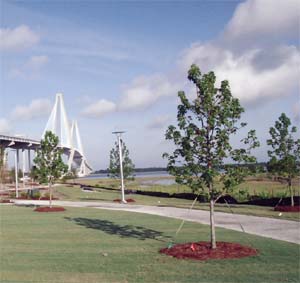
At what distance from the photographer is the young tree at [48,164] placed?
24.6 meters

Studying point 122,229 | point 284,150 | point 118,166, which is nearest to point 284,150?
point 284,150

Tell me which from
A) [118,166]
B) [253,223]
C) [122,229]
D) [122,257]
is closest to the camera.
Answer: [122,257]

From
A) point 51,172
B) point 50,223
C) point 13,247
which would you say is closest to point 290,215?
point 50,223

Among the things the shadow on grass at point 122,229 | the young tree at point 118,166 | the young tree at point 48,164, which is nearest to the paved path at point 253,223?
the shadow on grass at point 122,229

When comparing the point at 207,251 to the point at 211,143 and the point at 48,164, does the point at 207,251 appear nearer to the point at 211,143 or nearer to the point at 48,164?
the point at 211,143

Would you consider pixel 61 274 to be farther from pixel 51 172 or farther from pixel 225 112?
pixel 51 172

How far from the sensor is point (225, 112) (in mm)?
10758

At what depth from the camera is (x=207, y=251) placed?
10438mm

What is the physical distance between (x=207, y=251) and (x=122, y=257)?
1.96 meters

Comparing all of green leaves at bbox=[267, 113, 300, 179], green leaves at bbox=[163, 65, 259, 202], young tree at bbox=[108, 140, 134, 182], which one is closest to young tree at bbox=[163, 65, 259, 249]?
green leaves at bbox=[163, 65, 259, 202]

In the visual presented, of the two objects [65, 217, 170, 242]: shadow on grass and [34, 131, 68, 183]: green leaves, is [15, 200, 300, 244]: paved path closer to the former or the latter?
[65, 217, 170, 242]: shadow on grass

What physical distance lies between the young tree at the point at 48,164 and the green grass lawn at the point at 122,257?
25.7ft

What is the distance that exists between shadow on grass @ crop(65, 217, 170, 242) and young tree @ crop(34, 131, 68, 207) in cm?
673

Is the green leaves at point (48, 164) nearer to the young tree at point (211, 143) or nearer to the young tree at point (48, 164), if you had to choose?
the young tree at point (48, 164)
